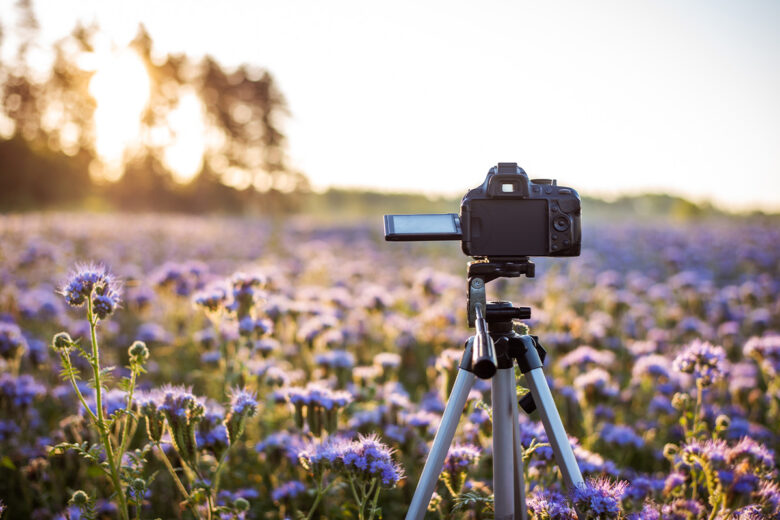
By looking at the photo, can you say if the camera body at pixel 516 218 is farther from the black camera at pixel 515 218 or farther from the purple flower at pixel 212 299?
the purple flower at pixel 212 299

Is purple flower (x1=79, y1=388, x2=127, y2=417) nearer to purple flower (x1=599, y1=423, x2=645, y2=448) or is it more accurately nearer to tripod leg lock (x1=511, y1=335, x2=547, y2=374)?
tripod leg lock (x1=511, y1=335, x2=547, y2=374)

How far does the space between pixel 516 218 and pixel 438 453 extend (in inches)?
33.7

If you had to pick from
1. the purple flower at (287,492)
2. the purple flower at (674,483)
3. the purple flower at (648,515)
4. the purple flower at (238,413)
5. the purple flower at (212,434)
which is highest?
the purple flower at (238,413)

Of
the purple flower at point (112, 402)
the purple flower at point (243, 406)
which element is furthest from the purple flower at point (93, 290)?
the purple flower at point (112, 402)

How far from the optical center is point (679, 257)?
9.88 metres

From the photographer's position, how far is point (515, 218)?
5.99ft

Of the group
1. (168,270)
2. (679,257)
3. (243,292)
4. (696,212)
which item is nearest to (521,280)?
(679,257)

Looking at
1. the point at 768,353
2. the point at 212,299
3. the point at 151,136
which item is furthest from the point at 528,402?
the point at 151,136

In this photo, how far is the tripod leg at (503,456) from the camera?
66.6 inches

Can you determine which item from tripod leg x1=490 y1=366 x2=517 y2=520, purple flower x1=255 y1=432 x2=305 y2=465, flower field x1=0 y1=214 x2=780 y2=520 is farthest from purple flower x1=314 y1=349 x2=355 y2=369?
tripod leg x1=490 y1=366 x2=517 y2=520

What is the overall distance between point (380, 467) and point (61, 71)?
47.9m

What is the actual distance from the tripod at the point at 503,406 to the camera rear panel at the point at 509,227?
0.16 feet

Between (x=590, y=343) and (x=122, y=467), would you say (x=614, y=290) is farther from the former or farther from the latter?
(x=122, y=467)

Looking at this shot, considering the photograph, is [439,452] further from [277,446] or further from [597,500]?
[277,446]
